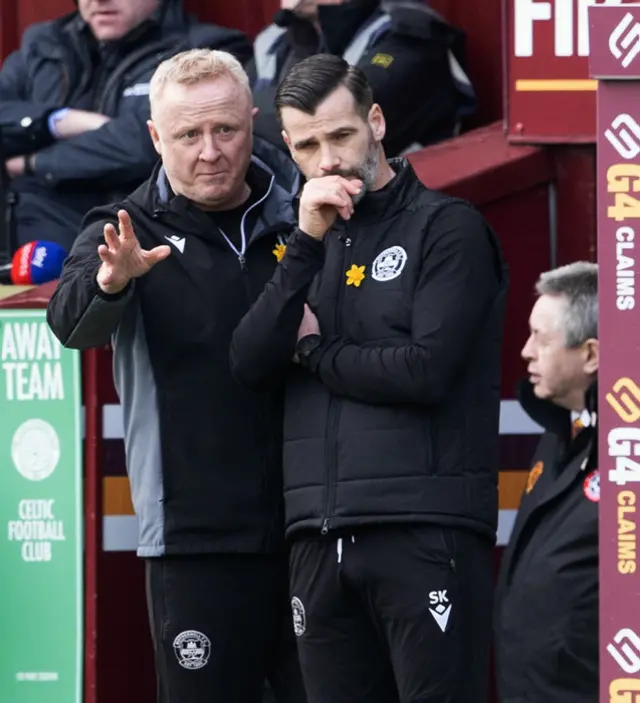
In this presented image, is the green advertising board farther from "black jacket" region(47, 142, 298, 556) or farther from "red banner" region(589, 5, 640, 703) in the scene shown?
"red banner" region(589, 5, 640, 703)

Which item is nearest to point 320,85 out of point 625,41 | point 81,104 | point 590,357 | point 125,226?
point 125,226

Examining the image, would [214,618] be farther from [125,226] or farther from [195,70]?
[195,70]

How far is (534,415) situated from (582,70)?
4.76 feet

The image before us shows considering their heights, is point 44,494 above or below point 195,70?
below

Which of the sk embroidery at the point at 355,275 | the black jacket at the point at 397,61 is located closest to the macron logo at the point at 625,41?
the sk embroidery at the point at 355,275

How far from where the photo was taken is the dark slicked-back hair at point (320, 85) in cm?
405

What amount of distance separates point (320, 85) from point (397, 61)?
1.68m

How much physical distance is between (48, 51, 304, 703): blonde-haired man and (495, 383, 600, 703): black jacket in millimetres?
535

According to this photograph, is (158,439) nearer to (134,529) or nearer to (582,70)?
(134,529)

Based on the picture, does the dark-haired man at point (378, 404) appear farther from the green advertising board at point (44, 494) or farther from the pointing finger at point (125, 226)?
the green advertising board at point (44, 494)

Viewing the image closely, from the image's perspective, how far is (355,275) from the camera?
13.3 feet

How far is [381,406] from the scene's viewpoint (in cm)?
394

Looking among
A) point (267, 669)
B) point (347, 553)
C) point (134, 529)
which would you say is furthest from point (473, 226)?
point (134, 529)

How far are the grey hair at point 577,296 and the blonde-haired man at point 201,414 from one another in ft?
2.33
